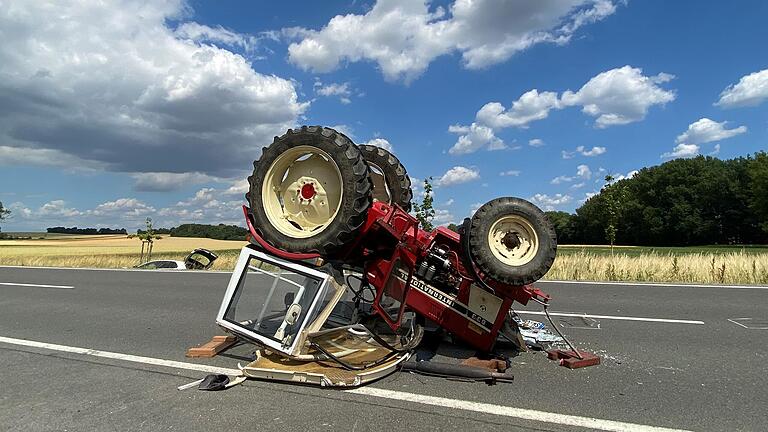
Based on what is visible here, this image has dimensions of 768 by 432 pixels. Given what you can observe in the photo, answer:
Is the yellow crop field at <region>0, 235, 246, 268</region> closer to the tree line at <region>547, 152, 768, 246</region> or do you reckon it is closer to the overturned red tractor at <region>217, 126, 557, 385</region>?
the overturned red tractor at <region>217, 126, 557, 385</region>

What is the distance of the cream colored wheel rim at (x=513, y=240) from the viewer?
4.41 metres

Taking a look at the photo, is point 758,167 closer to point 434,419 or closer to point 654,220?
point 654,220

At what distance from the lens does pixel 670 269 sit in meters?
12.4

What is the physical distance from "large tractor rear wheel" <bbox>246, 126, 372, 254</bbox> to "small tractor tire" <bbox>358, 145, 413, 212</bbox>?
147 centimetres

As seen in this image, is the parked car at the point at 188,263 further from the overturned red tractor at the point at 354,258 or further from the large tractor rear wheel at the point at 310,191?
the large tractor rear wheel at the point at 310,191

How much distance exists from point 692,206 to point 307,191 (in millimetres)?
81007

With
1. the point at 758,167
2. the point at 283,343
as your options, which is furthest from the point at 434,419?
the point at 758,167

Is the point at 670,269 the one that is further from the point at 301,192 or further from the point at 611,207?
the point at 301,192

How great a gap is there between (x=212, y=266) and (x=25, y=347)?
10692 mm

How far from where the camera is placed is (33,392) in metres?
4.28

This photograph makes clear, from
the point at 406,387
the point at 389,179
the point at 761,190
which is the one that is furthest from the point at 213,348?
the point at 761,190

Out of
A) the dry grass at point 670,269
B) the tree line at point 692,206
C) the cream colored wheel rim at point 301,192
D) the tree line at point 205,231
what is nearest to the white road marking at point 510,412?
the cream colored wheel rim at point 301,192

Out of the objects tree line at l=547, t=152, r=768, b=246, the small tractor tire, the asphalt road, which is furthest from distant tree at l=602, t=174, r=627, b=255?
tree line at l=547, t=152, r=768, b=246

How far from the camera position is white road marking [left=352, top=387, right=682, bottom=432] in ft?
11.1
